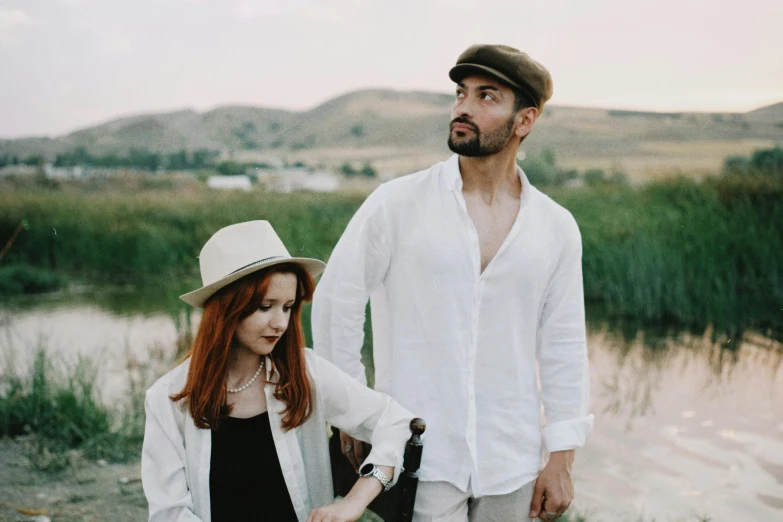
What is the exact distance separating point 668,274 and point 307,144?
933 cm

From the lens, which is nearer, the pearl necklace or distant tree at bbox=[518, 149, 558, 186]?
the pearl necklace

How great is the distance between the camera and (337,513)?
4.98 ft

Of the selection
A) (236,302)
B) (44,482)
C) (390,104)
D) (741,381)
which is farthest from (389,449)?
(390,104)

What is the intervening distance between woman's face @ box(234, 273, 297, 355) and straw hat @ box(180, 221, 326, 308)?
5 centimetres

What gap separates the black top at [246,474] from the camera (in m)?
1.59

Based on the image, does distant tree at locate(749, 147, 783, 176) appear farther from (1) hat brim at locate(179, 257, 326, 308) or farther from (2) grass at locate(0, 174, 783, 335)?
(1) hat brim at locate(179, 257, 326, 308)

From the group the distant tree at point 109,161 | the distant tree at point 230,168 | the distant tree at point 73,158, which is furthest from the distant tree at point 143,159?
the distant tree at point 230,168

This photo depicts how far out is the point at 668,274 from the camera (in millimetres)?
6129

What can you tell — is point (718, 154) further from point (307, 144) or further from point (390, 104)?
point (307, 144)

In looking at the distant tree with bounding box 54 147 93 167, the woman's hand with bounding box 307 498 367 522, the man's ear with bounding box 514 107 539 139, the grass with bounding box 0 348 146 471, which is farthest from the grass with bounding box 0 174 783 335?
the woman's hand with bounding box 307 498 367 522

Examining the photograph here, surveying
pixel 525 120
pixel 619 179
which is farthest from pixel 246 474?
pixel 619 179

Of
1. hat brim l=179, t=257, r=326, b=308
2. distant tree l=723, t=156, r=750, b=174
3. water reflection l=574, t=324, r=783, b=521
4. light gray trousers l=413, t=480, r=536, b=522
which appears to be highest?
distant tree l=723, t=156, r=750, b=174

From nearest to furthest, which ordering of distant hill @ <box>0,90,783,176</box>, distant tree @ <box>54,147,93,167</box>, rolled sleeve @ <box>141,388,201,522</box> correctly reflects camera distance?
rolled sleeve @ <box>141,388,201,522</box> < distant hill @ <box>0,90,783,176</box> < distant tree @ <box>54,147,93,167</box>

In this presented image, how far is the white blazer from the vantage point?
1.51 metres
